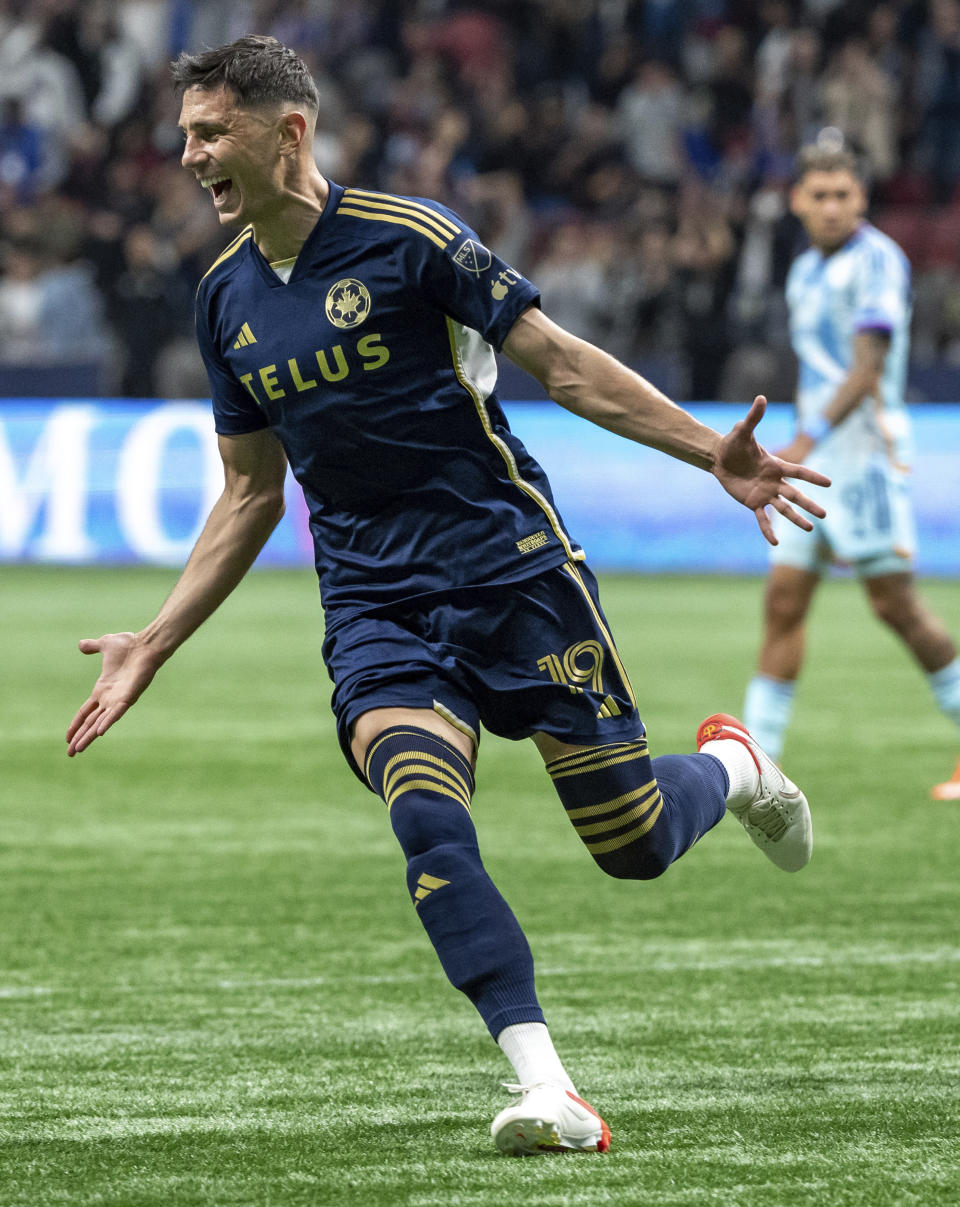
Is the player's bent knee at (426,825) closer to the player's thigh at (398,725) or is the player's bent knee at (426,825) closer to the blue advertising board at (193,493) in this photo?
the player's thigh at (398,725)

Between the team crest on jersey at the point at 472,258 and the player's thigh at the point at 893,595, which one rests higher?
the team crest on jersey at the point at 472,258

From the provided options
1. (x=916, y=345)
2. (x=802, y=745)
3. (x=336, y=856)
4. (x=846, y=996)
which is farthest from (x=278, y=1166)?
(x=916, y=345)

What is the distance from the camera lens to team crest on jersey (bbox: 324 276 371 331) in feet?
12.7

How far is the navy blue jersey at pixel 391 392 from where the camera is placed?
3.88 m

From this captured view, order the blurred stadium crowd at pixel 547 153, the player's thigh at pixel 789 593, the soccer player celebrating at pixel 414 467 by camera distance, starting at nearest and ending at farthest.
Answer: the soccer player celebrating at pixel 414 467 < the player's thigh at pixel 789 593 < the blurred stadium crowd at pixel 547 153

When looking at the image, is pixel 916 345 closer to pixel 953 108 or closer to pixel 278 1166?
pixel 953 108

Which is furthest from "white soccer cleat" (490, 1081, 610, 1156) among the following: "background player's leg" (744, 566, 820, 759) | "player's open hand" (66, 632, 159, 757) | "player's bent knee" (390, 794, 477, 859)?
"background player's leg" (744, 566, 820, 759)

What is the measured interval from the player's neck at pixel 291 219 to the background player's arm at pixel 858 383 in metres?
4.16

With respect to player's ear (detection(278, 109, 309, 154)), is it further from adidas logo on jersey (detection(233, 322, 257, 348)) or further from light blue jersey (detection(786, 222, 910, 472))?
light blue jersey (detection(786, 222, 910, 472))

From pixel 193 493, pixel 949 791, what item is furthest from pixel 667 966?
pixel 193 493

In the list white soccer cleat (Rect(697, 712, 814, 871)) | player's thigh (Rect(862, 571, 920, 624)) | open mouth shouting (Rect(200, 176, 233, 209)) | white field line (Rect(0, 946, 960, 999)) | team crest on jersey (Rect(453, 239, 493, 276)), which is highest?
open mouth shouting (Rect(200, 176, 233, 209))

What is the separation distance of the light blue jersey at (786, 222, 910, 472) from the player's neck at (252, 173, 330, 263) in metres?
4.33

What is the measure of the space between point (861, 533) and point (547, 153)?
43.7 feet

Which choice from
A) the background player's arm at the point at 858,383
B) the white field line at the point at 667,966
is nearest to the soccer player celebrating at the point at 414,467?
the white field line at the point at 667,966
